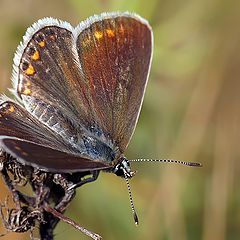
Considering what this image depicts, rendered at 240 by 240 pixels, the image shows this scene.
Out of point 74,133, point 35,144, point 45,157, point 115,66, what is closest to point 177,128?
point 115,66

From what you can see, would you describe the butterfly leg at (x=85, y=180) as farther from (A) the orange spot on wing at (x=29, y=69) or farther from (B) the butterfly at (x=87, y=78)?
(A) the orange spot on wing at (x=29, y=69)

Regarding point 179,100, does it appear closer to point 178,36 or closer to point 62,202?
point 178,36

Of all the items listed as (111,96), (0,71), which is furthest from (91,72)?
(0,71)

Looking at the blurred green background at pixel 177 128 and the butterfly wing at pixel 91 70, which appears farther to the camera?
the blurred green background at pixel 177 128

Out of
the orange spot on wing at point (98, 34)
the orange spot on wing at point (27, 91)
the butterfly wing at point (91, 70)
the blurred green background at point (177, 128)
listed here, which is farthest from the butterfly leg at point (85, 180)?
the blurred green background at point (177, 128)

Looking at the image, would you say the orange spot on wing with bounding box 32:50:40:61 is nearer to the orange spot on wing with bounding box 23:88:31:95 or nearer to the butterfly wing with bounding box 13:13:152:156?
the butterfly wing with bounding box 13:13:152:156

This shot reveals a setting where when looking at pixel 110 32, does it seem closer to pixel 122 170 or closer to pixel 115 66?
pixel 115 66

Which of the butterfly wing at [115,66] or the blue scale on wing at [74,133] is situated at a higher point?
the butterfly wing at [115,66]

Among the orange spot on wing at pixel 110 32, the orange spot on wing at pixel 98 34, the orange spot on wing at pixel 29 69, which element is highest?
the orange spot on wing at pixel 110 32
